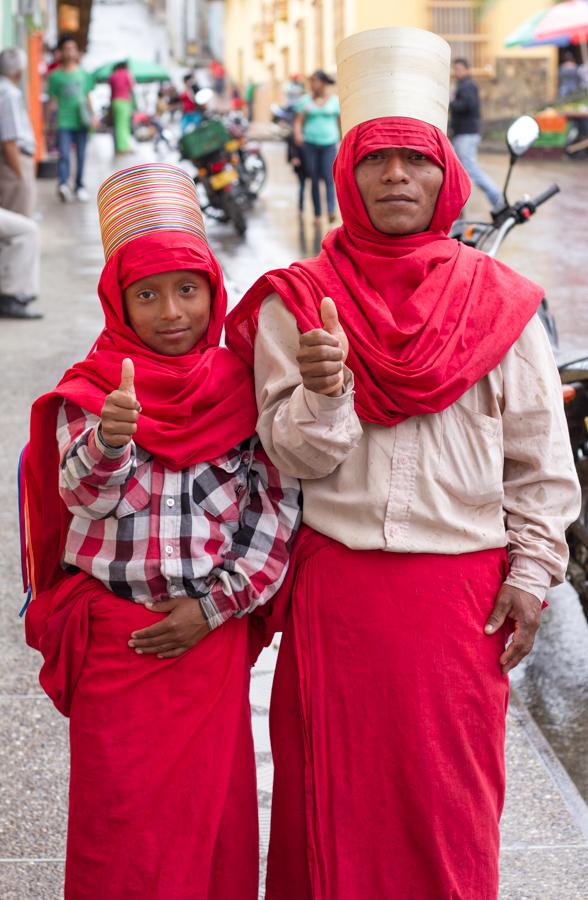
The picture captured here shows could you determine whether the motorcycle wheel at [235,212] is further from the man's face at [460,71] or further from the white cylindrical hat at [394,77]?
the white cylindrical hat at [394,77]

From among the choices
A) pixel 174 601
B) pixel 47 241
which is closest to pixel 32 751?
pixel 174 601

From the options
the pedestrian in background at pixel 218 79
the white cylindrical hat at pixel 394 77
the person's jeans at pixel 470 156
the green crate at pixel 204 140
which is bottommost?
the pedestrian in background at pixel 218 79

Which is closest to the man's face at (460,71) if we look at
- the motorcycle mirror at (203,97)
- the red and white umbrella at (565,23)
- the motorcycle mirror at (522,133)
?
the motorcycle mirror at (203,97)

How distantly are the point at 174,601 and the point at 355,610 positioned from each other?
1.07 feet

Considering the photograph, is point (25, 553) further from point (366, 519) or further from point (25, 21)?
point (25, 21)

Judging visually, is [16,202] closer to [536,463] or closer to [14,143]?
[14,143]

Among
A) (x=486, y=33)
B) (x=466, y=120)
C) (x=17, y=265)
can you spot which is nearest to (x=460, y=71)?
(x=466, y=120)

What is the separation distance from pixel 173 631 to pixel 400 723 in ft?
1.43

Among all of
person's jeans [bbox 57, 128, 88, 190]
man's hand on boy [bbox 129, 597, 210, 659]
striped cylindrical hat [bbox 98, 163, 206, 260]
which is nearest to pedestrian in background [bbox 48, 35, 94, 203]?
person's jeans [bbox 57, 128, 88, 190]

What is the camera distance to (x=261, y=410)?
2.28 metres

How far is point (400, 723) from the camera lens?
88.2 inches

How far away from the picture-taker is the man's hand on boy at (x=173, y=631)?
2.26 m

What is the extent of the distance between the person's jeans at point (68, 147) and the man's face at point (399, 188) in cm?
1451

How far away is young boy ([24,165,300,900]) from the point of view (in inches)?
89.0
